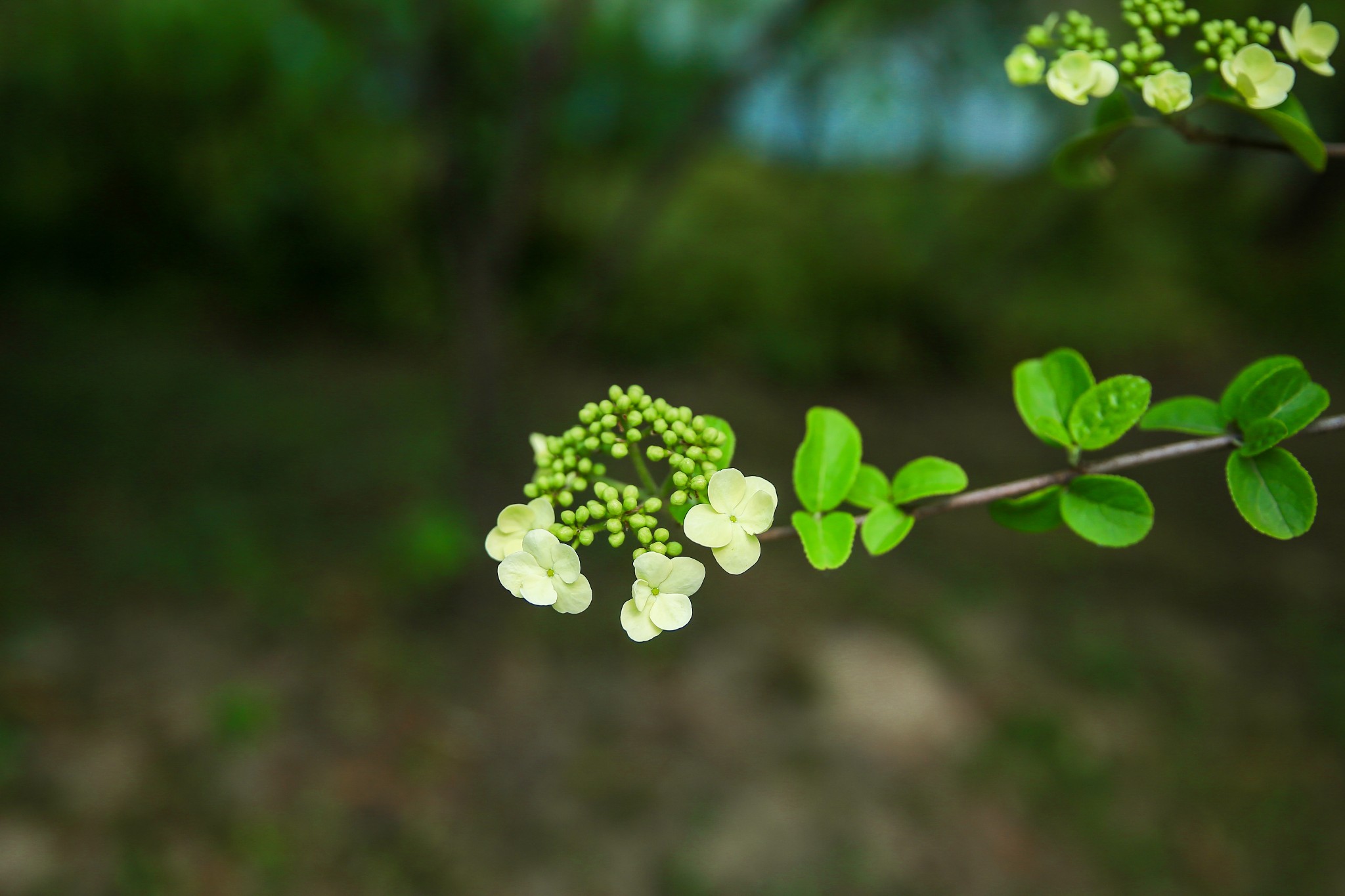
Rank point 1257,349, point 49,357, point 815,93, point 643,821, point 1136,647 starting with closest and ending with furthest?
point 643,821 < point 1136,647 < point 49,357 < point 815,93 < point 1257,349

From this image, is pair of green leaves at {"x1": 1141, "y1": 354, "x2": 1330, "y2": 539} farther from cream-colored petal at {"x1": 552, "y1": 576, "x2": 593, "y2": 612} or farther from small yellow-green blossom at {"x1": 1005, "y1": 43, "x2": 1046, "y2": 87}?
cream-colored petal at {"x1": 552, "y1": 576, "x2": 593, "y2": 612}

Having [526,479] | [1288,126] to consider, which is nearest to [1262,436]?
[1288,126]

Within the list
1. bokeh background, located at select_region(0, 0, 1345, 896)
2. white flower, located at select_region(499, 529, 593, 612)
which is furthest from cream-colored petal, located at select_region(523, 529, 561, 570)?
bokeh background, located at select_region(0, 0, 1345, 896)

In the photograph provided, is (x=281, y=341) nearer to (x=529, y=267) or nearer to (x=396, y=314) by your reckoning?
(x=396, y=314)

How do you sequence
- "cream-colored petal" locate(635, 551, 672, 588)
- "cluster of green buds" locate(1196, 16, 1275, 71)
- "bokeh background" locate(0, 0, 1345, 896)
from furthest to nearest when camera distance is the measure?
"bokeh background" locate(0, 0, 1345, 896), "cluster of green buds" locate(1196, 16, 1275, 71), "cream-colored petal" locate(635, 551, 672, 588)

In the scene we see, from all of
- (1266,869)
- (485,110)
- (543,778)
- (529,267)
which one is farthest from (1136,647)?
(529,267)

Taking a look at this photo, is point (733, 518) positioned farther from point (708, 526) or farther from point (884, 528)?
point (884, 528)

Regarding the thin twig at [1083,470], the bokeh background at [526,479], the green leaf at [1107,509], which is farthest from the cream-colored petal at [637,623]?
the bokeh background at [526,479]
